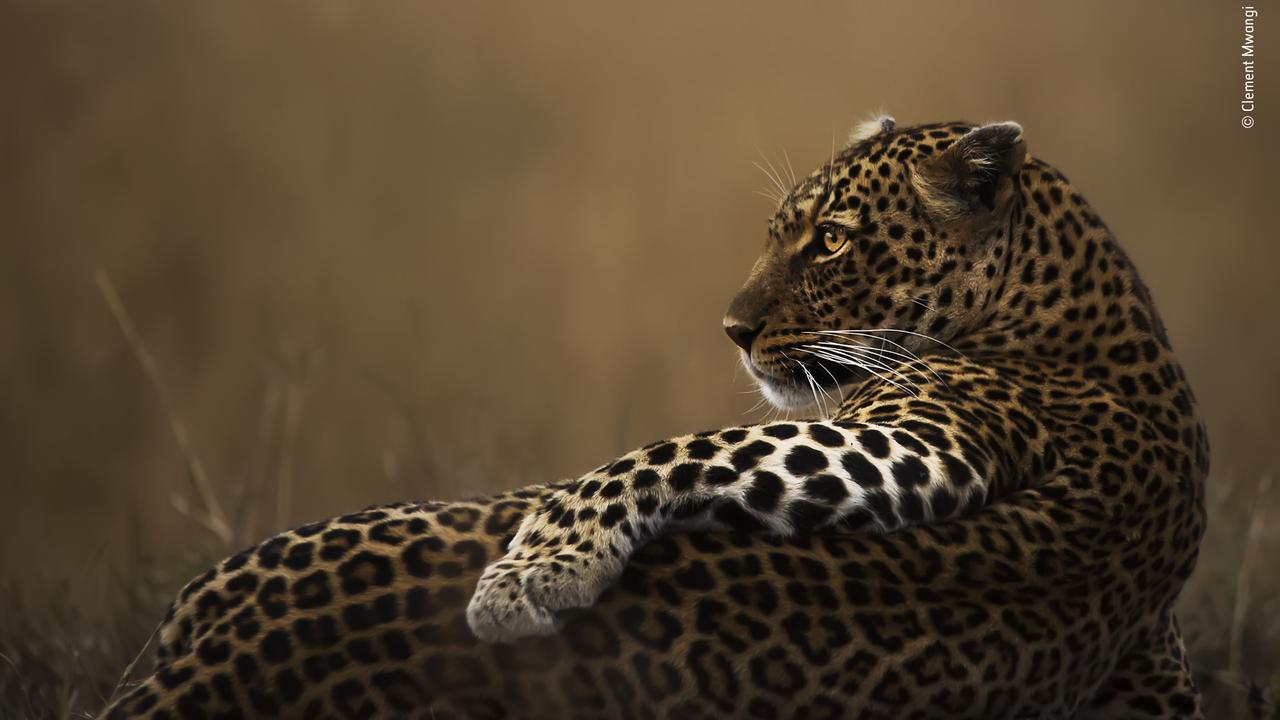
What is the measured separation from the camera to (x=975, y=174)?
13.7ft

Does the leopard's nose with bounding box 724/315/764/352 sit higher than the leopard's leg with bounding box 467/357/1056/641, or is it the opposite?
the leopard's leg with bounding box 467/357/1056/641

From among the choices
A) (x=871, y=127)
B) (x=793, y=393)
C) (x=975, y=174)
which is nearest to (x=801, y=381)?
(x=793, y=393)

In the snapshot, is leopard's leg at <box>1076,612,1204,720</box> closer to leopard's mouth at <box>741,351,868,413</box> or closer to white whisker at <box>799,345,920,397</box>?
white whisker at <box>799,345,920,397</box>

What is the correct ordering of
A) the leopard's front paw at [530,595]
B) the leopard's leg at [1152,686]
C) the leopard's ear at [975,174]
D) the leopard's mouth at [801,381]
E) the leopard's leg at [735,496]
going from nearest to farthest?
the leopard's front paw at [530,595], the leopard's leg at [735,496], the leopard's leg at [1152,686], the leopard's ear at [975,174], the leopard's mouth at [801,381]

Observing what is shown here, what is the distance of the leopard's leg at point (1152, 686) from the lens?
406cm

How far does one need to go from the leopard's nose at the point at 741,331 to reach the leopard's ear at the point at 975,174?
676 millimetres

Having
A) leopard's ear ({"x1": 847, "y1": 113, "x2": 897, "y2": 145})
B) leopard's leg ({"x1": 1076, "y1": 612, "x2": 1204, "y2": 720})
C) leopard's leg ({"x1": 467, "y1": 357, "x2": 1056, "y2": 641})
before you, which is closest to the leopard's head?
leopard's ear ({"x1": 847, "y1": 113, "x2": 897, "y2": 145})

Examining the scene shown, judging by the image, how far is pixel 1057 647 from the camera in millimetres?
3266

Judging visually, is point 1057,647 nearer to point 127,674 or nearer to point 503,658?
point 503,658

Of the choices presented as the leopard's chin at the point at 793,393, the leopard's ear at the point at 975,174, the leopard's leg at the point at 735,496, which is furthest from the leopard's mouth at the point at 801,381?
the leopard's leg at the point at 735,496

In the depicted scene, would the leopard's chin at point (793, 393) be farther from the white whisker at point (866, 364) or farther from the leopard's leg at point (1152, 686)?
the leopard's leg at point (1152, 686)

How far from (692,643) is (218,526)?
3.18 metres

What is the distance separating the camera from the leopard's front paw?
279 cm

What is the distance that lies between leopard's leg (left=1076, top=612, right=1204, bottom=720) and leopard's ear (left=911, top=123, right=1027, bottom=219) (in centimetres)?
133
